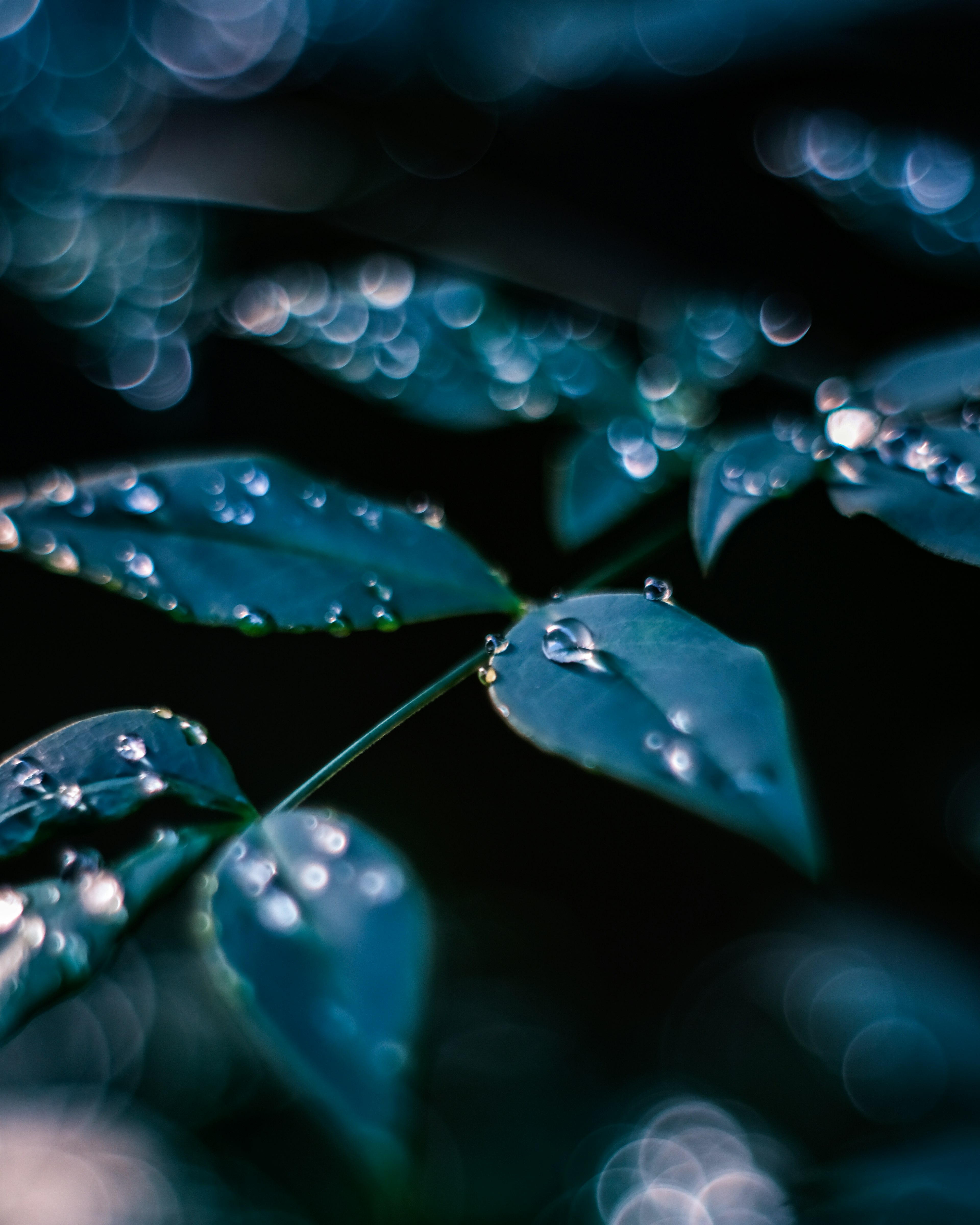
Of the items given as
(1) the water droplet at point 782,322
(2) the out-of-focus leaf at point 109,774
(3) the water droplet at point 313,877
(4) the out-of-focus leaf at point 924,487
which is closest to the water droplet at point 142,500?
(2) the out-of-focus leaf at point 109,774

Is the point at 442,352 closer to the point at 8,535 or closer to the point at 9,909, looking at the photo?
the point at 8,535

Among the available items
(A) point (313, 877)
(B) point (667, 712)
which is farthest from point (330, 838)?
(B) point (667, 712)

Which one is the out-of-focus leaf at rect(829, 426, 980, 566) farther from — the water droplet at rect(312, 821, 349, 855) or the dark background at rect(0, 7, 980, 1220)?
the dark background at rect(0, 7, 980, 1220)

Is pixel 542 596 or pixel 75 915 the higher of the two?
pixel 75 915

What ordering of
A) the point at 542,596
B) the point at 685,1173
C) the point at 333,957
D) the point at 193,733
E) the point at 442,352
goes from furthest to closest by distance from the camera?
the point at 542,596, the point at 685,1173, the point at 442,352, the point at 193,733, the point at 333,957

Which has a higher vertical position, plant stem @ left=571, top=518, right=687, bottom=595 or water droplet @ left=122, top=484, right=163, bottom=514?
water droplet @ left=122, top=484, right=163, bottom=514

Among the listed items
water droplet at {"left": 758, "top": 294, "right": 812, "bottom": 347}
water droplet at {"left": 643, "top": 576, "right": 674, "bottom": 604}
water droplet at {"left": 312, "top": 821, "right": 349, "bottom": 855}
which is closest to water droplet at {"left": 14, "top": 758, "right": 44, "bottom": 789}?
water droplet at {"left": 312, "top": 821, "right": 349, "bottom": 855}
